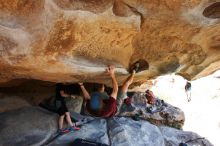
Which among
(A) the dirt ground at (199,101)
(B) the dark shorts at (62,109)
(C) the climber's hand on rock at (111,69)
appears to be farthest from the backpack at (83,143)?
(A) the dirt ground at (199,101)

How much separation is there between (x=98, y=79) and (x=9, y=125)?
211cm

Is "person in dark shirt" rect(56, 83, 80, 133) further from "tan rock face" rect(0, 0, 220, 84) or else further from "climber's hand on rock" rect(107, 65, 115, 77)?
"climber's hand on rock" rect(107, 65, 115, 77)

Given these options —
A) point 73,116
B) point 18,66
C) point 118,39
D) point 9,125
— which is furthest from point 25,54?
point 73,116

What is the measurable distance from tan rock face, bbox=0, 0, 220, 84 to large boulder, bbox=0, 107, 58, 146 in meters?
0.91

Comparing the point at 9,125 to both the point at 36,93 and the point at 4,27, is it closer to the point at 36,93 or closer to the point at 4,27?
the point at 36,93

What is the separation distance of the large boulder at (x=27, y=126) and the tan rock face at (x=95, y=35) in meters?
0.91

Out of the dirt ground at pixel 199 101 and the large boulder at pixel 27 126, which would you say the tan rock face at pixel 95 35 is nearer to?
the large boulder at pixel 27 126

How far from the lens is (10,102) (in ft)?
24.7

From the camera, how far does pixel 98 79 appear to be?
712 cm

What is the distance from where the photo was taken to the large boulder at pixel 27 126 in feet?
21.5

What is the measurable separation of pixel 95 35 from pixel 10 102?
3.23 metres

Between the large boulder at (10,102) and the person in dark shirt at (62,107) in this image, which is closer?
the person in dark shirt at (62,107)

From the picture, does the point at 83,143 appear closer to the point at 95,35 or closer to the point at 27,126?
the point at 27,126

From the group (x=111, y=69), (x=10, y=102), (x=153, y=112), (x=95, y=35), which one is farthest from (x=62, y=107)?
(x=153, y=112)
